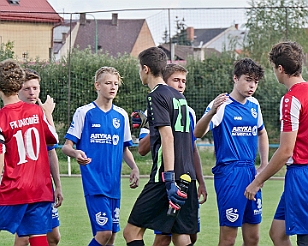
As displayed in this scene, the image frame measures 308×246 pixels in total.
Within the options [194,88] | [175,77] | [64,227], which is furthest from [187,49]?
[175,77]

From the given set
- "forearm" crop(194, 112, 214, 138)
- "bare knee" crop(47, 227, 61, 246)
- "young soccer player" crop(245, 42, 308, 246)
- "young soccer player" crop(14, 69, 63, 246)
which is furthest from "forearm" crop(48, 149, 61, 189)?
"young soccer player" crop(245, 42, 308, 246)

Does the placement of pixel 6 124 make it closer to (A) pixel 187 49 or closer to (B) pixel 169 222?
(B) pixel 169 222

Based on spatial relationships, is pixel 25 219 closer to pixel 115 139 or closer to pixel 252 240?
pixel 115 139

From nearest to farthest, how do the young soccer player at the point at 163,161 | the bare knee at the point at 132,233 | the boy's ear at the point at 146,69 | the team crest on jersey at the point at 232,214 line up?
the young soccer player at the point at 163,161, the bare knee at the point at 132,233, the boy's ear at the point at 146,69, the team crest on jersey at the point at 232,214

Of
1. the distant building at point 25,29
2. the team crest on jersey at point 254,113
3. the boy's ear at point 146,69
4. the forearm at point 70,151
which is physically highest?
the distant building at point 25,29

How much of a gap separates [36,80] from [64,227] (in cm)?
328

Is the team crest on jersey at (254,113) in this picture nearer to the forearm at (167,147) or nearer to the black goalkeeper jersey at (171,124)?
the black goalkeeper jersey at (171,124)

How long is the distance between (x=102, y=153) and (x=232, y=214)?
1449mm

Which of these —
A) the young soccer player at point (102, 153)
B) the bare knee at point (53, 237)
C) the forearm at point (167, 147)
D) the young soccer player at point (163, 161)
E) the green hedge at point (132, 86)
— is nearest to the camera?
the forearm at point (167, 147)

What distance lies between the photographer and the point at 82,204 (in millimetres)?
11633

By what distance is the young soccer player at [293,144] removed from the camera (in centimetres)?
526

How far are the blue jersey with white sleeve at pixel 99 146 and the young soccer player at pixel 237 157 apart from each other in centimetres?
90

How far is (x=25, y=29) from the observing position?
19.0 metres

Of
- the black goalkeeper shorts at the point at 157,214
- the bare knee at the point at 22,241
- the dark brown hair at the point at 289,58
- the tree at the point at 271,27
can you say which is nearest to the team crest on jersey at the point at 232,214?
the black goalkeeper shorts at the point at 157,214
